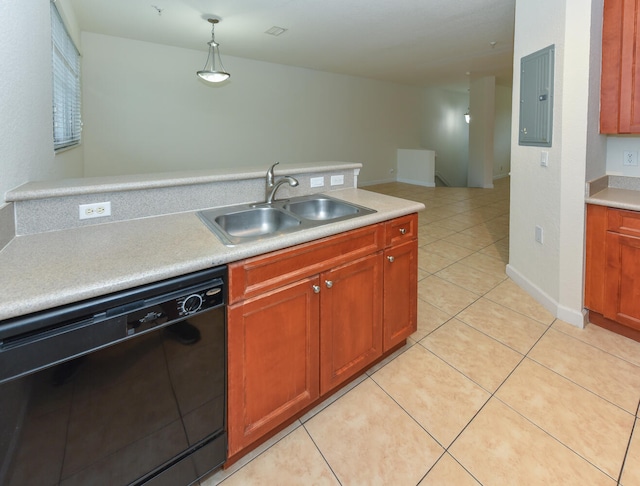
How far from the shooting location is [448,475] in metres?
1.29

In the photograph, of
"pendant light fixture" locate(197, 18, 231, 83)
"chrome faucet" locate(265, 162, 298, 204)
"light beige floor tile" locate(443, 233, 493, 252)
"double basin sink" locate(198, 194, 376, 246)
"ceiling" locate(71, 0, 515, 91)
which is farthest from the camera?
"pendant light fixture" locate(197, 18, 231, 83)

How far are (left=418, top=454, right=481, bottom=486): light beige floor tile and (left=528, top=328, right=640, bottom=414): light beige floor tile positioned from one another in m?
0.93

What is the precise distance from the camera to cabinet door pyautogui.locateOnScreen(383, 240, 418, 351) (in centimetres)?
176

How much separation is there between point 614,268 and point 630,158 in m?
0.88

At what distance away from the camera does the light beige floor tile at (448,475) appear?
49.5 inches

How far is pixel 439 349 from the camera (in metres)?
2.05

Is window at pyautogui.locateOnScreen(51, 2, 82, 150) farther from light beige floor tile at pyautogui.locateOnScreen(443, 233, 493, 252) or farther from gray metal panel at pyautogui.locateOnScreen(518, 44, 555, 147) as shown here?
light beige floor tile at pyautogui.locateOnScreen(443, 233, 493, 252)

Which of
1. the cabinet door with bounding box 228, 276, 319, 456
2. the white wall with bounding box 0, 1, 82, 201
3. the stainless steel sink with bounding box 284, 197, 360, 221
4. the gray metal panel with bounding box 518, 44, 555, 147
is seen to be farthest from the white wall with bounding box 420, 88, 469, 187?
the cabinet door with bounding box 228, 276, 319, 456

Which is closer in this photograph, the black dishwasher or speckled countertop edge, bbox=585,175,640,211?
the black dishwasher

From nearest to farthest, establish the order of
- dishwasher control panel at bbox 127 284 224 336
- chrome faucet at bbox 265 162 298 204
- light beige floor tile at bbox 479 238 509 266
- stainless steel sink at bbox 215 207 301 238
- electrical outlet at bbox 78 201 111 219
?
dishwasher control panel at bbox 127 284 224 336 → electrical outlet at bbox 78 201 111 219 → stainless steel sink at bbox 215 207 301 238 → chrome faucet at bbox 265 162 298 204 → light beige floor tile at bbox 479 238 509 266

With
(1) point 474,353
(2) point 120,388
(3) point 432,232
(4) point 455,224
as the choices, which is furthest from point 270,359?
(4) point 455,224

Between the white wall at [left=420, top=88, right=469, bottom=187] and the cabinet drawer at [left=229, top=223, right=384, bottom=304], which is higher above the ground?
the white wall at [left=420, top=88, right=469, bottom=187]

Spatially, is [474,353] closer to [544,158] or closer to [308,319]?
[308,319]

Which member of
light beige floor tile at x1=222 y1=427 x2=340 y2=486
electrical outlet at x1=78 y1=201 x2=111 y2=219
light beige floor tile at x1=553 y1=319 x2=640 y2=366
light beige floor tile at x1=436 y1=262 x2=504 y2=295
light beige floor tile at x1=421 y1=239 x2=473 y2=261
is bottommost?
light beige floor tile at x1=222 y1=427 x2=340 y2=486
